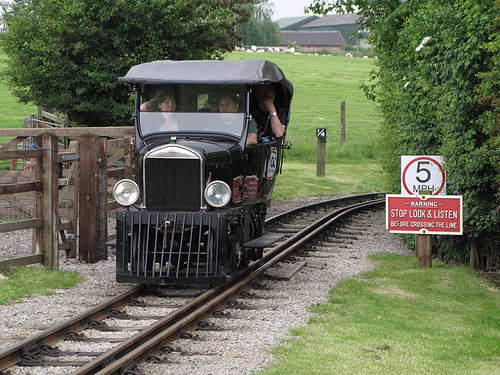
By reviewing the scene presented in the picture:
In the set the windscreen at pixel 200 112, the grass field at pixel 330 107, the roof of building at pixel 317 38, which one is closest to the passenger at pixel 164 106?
the windscreen at pixel 200 112

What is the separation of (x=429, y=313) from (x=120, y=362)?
13.0 ft

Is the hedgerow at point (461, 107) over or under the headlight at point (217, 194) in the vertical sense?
over

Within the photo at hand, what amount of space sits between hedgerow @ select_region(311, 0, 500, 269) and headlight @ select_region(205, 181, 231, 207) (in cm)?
324

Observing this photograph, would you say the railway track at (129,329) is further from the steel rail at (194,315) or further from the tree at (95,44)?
the tree at (95,44)

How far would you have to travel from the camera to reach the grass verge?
6.84 m

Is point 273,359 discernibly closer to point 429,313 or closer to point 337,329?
point 337,329

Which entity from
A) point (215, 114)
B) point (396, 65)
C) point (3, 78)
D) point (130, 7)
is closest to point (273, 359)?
point (215, 114)

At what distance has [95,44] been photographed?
62.6 feet

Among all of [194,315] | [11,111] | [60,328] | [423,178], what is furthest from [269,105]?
[11,111]

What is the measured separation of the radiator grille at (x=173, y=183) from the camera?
372 inches

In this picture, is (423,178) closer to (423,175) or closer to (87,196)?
(423,175)

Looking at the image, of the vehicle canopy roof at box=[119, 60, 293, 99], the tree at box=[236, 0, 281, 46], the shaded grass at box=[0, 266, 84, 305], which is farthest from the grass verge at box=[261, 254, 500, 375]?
the tree at box=[236, 0, 281, 46]

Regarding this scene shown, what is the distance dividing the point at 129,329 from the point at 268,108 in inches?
166

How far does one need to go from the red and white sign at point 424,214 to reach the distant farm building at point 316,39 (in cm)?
13015
